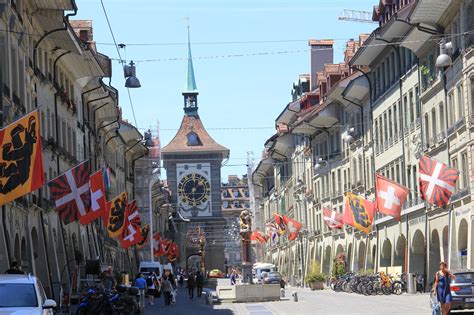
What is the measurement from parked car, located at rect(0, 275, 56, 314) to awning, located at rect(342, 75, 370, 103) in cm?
5427

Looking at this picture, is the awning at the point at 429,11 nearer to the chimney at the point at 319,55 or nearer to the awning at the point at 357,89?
the awning at the point at 357,89

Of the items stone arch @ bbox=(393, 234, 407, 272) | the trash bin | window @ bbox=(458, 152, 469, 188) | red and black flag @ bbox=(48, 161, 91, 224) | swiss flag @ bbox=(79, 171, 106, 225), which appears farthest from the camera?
stone arch @ bbox=(393, 234, 407, 272)

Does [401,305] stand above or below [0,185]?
below

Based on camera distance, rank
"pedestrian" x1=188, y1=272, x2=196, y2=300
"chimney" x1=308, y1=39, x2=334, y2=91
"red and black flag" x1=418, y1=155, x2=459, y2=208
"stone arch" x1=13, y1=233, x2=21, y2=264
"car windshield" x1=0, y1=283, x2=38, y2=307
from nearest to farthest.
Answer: "car windshield" x1=0, y1=283, x2=38, y2=307 → "red and black flag" x1=418, y1=155, x2=459, y2=208 → "stone arch" x1=13, y1=233, x2=21, y2=264 → "pedestrian" x1=188, y1=272, x2=196, y2=300 → "chimney" x1=308, y1=39, x2=334, y2=91

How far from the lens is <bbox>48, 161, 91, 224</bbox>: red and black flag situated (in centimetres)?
4184

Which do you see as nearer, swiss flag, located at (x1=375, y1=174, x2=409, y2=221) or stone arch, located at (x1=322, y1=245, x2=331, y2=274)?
swiss flag, located at (x1=375, y1=174, x2=409, y2=221)

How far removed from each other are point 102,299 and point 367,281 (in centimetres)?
2803

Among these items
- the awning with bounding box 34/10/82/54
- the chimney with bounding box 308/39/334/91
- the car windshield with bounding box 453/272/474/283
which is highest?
the chimney with bounding box 308/39/334/91

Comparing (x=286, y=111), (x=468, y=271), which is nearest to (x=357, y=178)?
(x=286, y=111)

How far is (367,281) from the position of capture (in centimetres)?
6256

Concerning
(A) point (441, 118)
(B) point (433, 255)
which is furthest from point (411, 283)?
(A) point (441, 118)

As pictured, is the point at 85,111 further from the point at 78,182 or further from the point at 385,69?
the point at 78,182

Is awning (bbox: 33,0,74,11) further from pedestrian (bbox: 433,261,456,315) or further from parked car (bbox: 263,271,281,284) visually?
parked car (bbox: 263,271,281,284)

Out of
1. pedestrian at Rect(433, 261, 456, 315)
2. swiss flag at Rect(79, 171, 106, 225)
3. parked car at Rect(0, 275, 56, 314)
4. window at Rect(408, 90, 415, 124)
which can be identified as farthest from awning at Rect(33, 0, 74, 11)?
parked car at Rect(0, 275, 56, 314)
